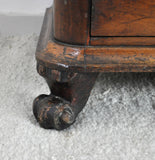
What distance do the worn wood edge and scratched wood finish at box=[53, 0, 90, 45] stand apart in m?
0.02

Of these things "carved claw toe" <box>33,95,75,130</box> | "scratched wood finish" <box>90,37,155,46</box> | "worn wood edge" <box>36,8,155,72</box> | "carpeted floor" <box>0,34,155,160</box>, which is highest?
"scratched wood finish" <box>90,37,155,46</box>

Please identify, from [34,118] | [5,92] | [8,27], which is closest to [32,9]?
[8,27]

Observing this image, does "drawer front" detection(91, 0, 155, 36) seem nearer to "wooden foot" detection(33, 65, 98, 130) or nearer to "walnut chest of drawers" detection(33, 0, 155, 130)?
"walnut chest of drawers" detection(33, 0, 155, 130)

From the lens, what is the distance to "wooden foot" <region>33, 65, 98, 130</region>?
2.30 ft

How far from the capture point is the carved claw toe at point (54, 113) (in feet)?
2.31

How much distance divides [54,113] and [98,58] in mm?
170

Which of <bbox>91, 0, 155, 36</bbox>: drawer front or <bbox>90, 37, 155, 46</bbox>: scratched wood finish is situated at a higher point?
<bbox>91, 0, 155, 36</bbox>: drawer front

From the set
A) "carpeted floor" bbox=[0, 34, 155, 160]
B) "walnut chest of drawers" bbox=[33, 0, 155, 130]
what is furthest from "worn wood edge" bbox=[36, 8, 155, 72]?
"carpeted floor" bbox=[0, 34, 155, 160]

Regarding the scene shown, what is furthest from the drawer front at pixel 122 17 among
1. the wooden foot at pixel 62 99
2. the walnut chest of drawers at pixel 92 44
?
the wooden foot at pixel 62 99

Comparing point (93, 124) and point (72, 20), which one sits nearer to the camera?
point (72, 20)

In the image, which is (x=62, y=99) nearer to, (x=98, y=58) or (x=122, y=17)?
(x=98, y=58)

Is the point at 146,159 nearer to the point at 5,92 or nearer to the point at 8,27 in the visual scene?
the point at 5,92

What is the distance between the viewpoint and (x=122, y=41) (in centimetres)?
69

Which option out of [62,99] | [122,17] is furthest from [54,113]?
[122,17]
